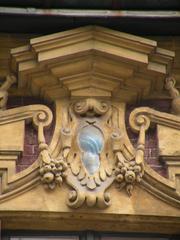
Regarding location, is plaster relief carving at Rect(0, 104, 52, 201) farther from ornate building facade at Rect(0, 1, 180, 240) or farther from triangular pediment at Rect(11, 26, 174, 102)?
triangular pediment at Rect(11, 26, 174, 102)

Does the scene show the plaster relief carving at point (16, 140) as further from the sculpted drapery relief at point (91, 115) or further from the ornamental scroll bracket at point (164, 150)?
the ornamental scroll bracket at point (164, 150)

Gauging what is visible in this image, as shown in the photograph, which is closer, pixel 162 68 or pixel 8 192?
pixel 8 192

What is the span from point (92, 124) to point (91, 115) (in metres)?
0.09

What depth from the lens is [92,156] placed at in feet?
25.1

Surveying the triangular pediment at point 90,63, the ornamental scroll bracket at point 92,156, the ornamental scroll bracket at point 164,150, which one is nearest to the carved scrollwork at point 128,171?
the ornamental scroll bracket at point 92,156

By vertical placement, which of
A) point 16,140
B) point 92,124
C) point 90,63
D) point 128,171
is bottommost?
point 128,171

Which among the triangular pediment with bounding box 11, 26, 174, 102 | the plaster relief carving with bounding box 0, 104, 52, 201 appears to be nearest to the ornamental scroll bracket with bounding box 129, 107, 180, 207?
the triangular pediment with bounding box 11, 26, 174, 102

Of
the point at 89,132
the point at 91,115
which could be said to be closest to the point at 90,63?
the point at 91,115

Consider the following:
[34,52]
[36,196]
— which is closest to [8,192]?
[36,196]

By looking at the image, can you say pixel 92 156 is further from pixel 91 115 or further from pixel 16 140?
pixel 16 140

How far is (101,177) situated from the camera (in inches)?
296

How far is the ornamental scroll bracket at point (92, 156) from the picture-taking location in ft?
24.5

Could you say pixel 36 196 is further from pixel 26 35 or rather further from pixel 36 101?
pixel 26 35

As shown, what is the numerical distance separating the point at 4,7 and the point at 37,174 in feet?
4.91
